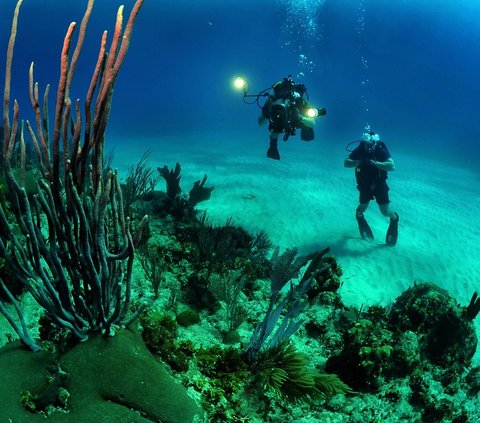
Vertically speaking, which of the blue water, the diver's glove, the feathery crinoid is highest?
the blue water

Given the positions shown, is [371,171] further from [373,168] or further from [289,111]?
[289,111]

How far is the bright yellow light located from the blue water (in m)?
26.0

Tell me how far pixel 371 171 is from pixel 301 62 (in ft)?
257

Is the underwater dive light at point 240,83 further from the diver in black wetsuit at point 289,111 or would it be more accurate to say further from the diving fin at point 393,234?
the diving fin at point 393,234

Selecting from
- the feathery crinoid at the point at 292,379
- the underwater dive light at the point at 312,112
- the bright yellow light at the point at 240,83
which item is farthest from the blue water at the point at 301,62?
the feathery crinoid at the point at 292,379

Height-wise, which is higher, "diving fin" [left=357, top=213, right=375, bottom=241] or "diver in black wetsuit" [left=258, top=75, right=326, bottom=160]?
"diver in black wetsuit" [left=258, top=75, right=326, bottom=160]

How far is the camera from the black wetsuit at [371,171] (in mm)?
8969

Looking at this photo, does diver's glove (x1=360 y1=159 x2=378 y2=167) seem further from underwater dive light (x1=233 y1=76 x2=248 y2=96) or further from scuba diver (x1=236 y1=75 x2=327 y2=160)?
underwater dive light (x1=233 y1=76 x2=248 y2=96)

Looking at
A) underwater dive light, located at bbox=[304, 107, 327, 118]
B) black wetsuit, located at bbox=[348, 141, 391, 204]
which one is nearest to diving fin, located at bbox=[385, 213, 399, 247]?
black wetsuit, located at bbox=[348, 141, 391, 204]

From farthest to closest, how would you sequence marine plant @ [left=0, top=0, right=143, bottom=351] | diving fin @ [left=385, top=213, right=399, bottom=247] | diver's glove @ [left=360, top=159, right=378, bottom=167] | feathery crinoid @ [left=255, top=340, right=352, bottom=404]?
diving fin @ [left=385, top=213, right=399, bottom=247] < diver's glove @ [left=360, top=159, right=378, bottom=167] < feathery crinoid @ [left=255, top=340, right=352, bottom=404] < marine plant @ [left=0, top=0, right=143, bottom=351]

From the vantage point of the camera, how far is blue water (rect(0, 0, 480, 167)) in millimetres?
44250

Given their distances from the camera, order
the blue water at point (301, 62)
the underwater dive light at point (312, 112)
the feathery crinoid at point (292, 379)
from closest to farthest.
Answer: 1. the feathery crinoid at point (292, 379)
2. the underwater dive light at point (312, 112)
3. the blue water at point (301, 62)

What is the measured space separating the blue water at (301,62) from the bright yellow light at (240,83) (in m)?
26.0

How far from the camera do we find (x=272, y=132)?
8.77 m
